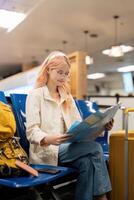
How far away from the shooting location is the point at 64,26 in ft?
18.9

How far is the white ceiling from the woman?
2.98 m

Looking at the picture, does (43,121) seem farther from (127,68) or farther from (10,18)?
(127,68)

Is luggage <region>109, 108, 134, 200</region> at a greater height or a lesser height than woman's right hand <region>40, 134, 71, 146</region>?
lesser

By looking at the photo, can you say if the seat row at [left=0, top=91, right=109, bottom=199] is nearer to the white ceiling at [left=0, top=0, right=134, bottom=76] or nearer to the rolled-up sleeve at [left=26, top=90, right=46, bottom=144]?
the rolled-up sleeve at [left=26, top=90, right=46, bottom=144]

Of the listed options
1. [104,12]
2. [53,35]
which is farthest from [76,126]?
[53,35]

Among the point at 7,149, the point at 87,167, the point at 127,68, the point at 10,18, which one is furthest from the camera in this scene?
the point at 127,68

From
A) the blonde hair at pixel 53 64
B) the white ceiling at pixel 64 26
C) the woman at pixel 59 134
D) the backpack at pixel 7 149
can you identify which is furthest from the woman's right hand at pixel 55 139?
the white ceiling at pixel 64 26

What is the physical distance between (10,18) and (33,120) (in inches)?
157

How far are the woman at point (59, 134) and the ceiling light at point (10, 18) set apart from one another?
10.7 ft

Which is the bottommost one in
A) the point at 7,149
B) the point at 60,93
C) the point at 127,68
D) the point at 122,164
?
the point at 122,164

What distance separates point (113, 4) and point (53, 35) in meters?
2.17

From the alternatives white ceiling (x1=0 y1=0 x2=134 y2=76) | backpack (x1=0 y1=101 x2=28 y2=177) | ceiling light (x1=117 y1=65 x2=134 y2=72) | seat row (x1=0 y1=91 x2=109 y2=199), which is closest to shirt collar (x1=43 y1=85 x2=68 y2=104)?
seat row (x1=0 y1=91 x2=109 y2=199)

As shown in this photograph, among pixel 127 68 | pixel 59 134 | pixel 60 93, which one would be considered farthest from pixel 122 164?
pixel 127 68

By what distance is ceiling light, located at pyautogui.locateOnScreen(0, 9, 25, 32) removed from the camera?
4.68m
